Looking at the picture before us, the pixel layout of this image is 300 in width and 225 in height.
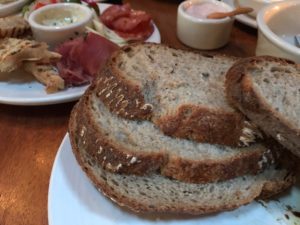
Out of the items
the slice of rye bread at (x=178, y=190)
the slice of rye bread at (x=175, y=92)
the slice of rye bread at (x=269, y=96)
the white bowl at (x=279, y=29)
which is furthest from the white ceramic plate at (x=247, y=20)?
the slice of rye bread at (x=178, y=190)

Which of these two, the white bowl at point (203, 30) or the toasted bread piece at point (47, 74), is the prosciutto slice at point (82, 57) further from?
the white bowl at point (203, 30)

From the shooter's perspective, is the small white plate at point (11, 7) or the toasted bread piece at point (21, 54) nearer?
the toasted bread piece at point (21, 54)

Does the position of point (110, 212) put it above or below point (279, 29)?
below

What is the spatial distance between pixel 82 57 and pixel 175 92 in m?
0.67

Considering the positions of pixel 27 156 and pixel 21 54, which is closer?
pixel 27 156

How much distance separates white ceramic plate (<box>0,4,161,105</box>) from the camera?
5.73ft

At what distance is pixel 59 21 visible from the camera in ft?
7.27

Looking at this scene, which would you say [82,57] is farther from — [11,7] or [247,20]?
[247,20]

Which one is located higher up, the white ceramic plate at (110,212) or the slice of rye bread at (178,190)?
the slice of rye bread at (178,190)

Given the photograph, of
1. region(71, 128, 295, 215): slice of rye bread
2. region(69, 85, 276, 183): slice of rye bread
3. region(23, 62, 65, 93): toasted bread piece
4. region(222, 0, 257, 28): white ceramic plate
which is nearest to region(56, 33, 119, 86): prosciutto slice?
region(23, 62, 65, 93): toasted bread piece

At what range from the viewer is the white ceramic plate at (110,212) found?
1225 millimetres

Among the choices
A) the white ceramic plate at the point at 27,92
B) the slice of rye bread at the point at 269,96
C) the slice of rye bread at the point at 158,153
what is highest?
the slice of rye bread at the point at 269,96

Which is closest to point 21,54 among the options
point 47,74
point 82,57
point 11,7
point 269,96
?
point 47,74

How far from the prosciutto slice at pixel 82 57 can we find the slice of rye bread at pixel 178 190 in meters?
0.62
